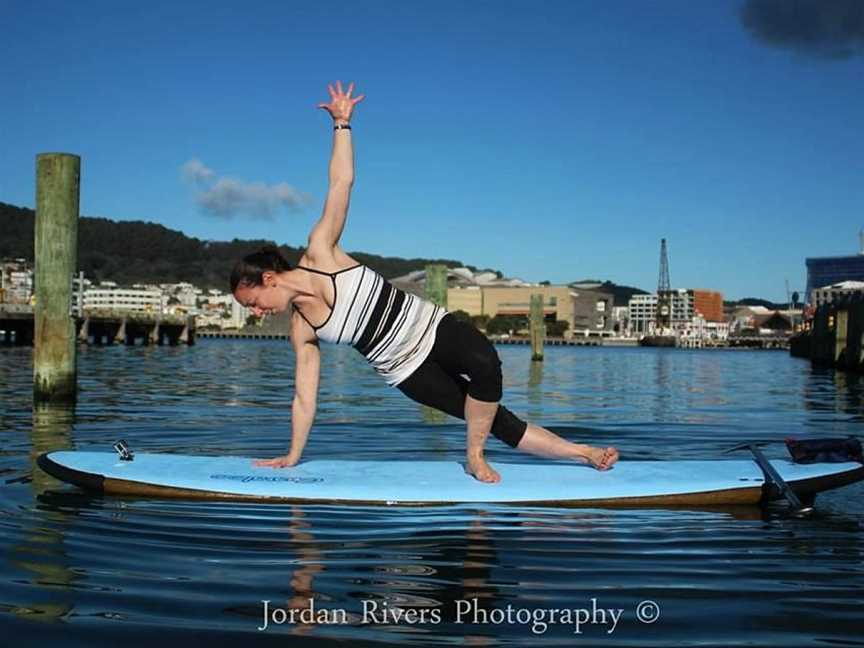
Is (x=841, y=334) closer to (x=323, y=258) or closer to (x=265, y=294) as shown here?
(x=323, y=258)

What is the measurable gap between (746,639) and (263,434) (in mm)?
7719

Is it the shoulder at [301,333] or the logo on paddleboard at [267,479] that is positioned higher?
the shoulder at [301,333]

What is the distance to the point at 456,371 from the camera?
18.2ft

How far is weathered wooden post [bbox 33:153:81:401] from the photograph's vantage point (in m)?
12.9

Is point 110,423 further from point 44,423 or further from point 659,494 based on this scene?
→ point 659,494

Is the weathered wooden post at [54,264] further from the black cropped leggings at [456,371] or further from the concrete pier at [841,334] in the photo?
the concrete pier at [841,334]

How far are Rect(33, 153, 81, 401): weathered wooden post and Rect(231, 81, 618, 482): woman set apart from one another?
8452 mm

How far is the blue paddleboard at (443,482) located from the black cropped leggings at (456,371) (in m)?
0.54

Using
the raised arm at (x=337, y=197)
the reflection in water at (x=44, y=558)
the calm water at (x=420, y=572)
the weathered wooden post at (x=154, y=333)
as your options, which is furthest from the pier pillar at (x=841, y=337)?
the weathered wooden post at (x=154, y=333)

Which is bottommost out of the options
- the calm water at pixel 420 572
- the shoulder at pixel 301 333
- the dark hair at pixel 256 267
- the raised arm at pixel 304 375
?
the calm water at pixel 420 572

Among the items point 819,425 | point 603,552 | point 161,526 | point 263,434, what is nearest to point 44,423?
point 263,434

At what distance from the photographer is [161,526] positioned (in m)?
4.97

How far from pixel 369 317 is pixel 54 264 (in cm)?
913

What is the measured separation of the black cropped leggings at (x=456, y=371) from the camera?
546 cm
